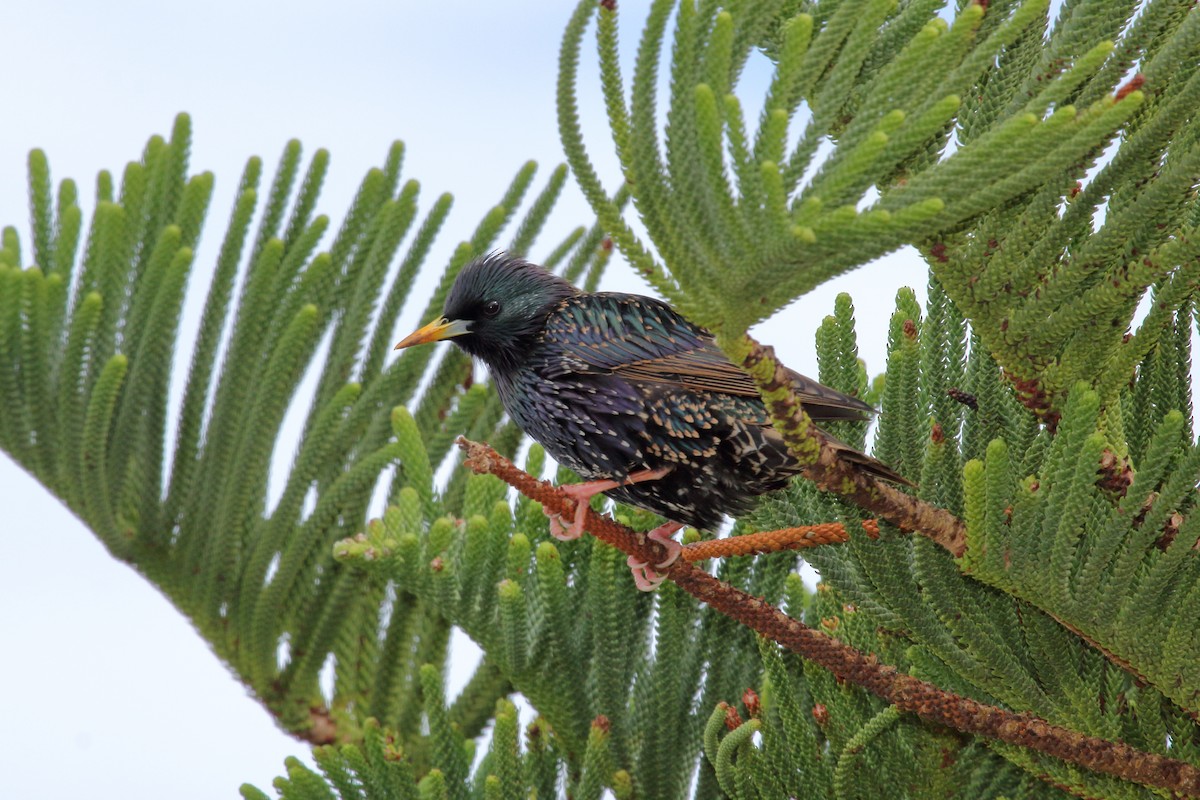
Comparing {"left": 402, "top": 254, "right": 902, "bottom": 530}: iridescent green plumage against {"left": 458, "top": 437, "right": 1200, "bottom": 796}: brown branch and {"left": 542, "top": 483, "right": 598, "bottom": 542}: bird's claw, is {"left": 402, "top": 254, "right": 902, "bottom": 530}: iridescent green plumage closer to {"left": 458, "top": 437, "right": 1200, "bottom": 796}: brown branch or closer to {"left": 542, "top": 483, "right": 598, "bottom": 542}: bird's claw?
{"left": 542, "top": 483, "right": 598, "bottom": 542}: bird's claw

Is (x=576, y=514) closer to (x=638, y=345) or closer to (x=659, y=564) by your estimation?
(x=659, y=564)

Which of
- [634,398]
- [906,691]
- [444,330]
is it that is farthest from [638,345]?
[906,691]

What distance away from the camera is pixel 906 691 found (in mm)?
2186

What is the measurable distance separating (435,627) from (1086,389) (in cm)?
217

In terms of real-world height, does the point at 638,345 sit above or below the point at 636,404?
above

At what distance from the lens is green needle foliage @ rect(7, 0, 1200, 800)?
1.60 metres

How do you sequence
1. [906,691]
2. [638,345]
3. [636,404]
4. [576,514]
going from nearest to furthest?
[906,691] → [576,514] → [636,404] → [638,345]

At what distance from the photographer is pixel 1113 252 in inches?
81.1

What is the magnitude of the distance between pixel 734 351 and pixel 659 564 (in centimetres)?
84

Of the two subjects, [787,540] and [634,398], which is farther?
[634,398]

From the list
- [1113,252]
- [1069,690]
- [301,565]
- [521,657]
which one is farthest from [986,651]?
[301,565]

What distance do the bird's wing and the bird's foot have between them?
336 millimetres

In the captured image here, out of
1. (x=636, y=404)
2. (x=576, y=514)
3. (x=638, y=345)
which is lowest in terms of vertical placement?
(x=576, y=514)

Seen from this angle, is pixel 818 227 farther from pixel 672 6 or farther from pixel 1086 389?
pixel 1086 389
